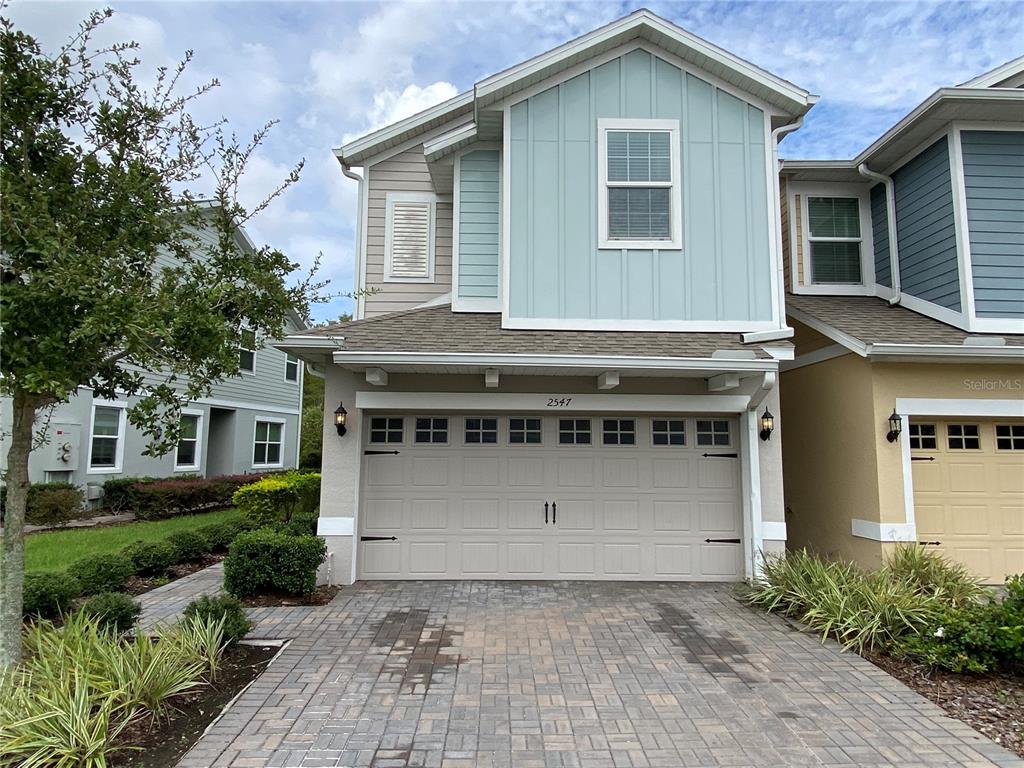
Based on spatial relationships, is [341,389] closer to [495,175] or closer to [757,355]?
[495,175]

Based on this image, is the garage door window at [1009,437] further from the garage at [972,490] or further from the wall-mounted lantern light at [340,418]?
the wall-mounted lantern light at [340,418]

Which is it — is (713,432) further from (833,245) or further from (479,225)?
(479,225)

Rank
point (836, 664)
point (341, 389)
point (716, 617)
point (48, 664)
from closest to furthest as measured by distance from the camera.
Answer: point (48, 664), point (836, 664), point (716, 617), point (341, 389)

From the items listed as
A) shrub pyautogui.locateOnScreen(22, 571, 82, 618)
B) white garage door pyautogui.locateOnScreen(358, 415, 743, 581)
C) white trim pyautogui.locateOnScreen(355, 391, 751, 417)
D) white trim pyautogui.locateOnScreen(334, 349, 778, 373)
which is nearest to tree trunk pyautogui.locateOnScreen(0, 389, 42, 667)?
shrub pyautogui.locateOnScreen(22, 571, 82, 618)

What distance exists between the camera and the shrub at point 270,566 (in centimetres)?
641

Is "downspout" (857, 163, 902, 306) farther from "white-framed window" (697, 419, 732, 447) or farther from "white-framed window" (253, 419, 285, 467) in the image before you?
"white-framed window" (253, 419, 285, 467)

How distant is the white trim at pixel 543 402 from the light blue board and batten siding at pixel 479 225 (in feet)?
5.37

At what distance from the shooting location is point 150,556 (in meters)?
7.72

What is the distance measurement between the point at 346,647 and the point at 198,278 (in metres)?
3.32

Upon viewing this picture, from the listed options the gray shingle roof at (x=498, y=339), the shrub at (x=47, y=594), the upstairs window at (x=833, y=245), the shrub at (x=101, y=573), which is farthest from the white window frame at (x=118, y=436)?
the upstairs window at (x=833, y=245)

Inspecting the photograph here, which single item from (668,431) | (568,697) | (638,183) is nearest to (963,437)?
(668,431)

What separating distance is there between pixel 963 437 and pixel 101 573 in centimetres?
1066

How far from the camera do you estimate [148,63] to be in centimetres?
432

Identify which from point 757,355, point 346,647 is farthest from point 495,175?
point 346,647
